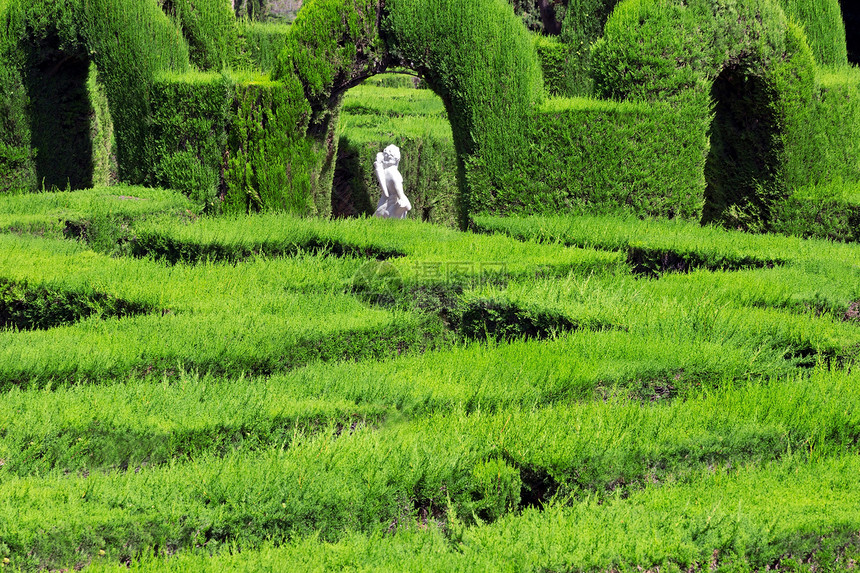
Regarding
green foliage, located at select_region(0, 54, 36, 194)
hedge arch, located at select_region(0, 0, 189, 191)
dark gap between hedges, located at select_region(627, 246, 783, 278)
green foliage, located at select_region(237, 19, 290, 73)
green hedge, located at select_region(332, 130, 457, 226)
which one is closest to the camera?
dark gap between hedges, located at select_region(627, 246, 783, 278)

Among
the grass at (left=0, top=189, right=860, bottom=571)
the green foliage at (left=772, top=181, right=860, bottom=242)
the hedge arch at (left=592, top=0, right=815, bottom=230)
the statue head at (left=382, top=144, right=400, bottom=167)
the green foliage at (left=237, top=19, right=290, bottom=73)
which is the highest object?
the green foliage at (left=237, top=19, right=290, bottom=73)

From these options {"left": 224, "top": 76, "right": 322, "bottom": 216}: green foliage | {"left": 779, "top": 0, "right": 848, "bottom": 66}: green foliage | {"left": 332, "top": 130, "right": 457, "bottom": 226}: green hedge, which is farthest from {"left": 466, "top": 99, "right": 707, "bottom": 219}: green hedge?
{"left": 779, "top": 0, "right": 848, "bottom": 66}: green foliage

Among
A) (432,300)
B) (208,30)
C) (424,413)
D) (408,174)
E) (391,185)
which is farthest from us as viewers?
(408,174)

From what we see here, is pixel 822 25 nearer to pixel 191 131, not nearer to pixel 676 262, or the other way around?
pixel 676 262

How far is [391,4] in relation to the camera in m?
11.3

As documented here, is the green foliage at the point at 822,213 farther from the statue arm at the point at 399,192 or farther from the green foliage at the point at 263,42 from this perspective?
the green foliage at the point at 263,42

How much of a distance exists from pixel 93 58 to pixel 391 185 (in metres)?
5.06

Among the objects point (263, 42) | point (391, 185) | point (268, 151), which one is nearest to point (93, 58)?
point (268, 151)

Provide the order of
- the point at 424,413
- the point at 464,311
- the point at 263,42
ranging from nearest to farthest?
the point at 424,413
the point at 464,311
the point at 263,42

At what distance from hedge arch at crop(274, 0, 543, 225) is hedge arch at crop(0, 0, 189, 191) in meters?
2.34

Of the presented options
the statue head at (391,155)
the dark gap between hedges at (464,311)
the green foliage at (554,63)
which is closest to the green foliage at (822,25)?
the green foliage at (554,63)

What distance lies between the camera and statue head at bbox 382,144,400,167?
487 inches

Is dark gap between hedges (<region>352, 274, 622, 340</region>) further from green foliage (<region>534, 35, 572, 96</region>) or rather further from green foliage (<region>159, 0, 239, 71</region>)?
green foliage (<region>534, 35, 572, 96</region>)

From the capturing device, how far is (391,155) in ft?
40.8
